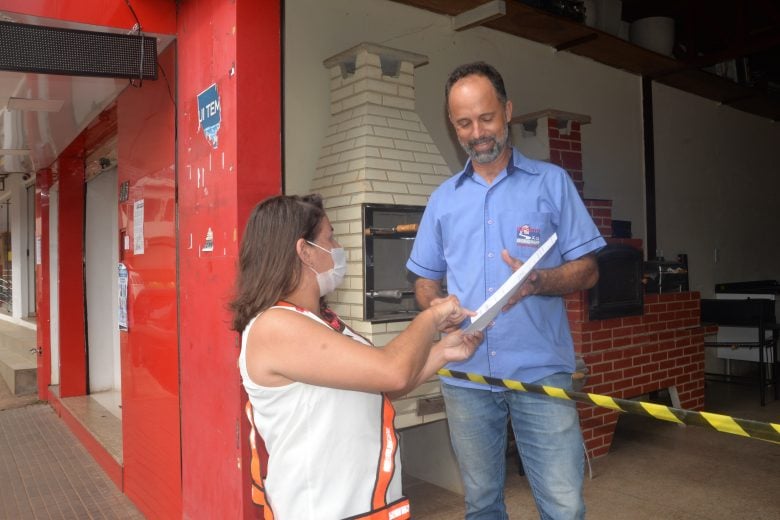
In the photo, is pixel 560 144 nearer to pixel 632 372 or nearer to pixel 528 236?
pixel 632 372

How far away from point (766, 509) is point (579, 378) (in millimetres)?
1184

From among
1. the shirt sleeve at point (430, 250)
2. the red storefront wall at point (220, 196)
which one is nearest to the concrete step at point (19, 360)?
the red storefront wall at point (220, 196)

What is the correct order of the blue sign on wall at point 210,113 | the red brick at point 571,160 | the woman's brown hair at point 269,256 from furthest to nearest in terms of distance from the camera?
the red brick at point 571,160 → the blue sign on wall at point 210,113 → the woman's brown hair at point 269,256

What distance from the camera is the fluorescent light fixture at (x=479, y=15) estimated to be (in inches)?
154

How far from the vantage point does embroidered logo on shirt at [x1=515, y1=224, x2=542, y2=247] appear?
5.95 ft

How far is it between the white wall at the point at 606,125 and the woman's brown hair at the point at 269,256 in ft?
6.57

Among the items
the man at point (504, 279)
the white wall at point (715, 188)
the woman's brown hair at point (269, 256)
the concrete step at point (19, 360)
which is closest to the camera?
the woman's brown hair at point (269, 256)

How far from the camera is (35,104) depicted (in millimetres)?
4262

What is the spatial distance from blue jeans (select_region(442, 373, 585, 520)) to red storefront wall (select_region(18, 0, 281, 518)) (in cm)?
103

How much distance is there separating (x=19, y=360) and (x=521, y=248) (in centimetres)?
838

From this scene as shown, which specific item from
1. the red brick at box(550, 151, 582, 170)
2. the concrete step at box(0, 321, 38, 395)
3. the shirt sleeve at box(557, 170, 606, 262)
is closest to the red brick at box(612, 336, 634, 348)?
the red brick at box(550, 151, 582, 170)

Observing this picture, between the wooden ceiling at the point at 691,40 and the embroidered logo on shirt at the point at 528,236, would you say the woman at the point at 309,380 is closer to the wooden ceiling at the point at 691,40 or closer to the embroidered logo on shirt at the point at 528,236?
the embroidered logo on shirt at the point at 528,236

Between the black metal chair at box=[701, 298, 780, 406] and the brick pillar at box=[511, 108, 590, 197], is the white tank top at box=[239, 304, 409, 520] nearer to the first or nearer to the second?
the brick pillar at box=[511, 108, 590, 197]

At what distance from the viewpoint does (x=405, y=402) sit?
3.25 m
